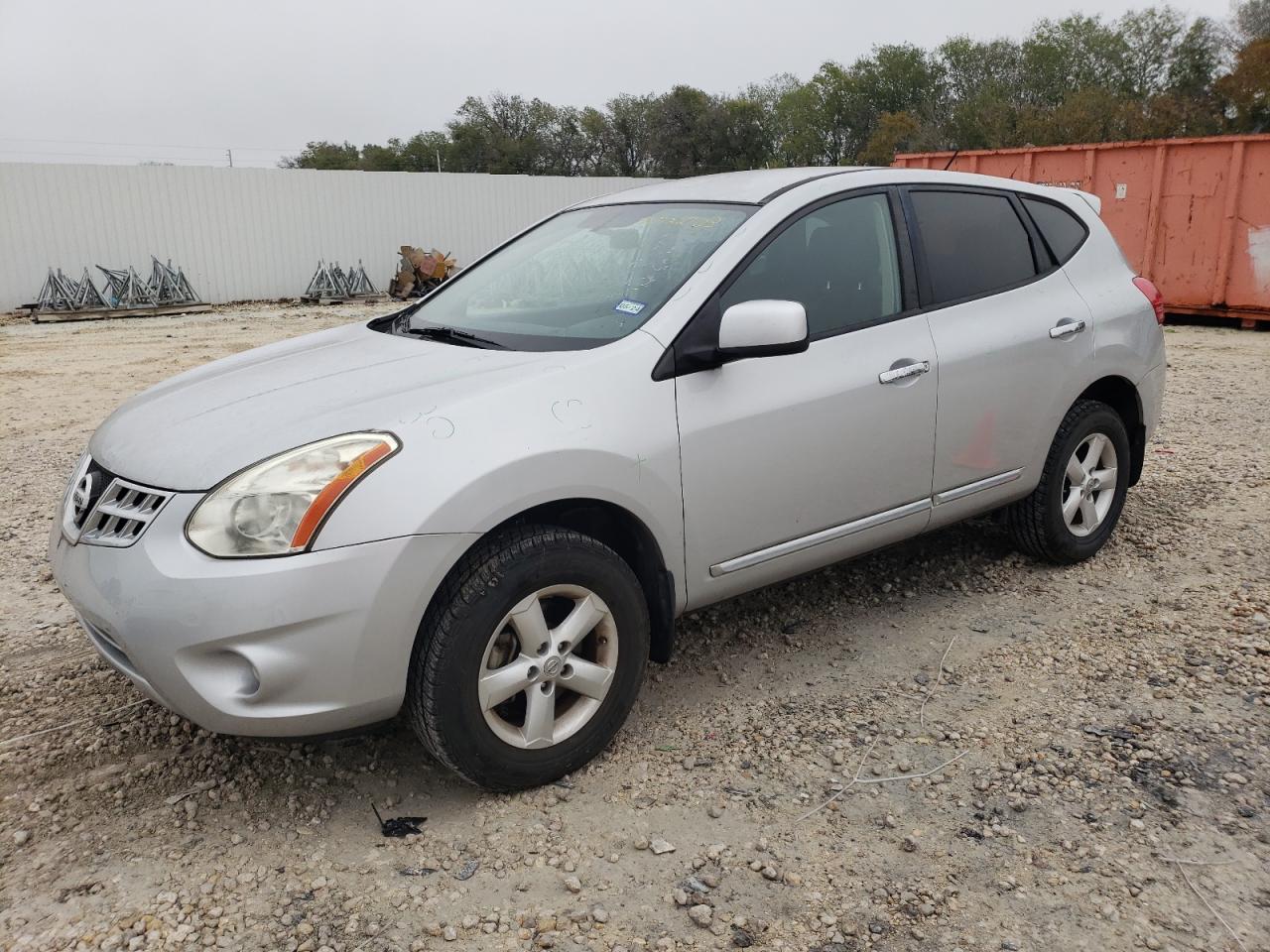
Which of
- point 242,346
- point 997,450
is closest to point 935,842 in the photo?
point 997,450

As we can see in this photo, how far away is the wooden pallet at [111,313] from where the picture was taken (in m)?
16.8

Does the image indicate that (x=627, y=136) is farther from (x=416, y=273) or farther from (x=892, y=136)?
(x=416, y=273)

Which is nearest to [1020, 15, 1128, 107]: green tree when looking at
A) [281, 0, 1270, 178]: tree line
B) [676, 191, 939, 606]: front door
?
[281, 0, 1270, 178]: tree line

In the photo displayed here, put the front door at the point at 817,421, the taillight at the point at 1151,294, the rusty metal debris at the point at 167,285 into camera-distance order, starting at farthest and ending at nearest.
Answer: the rusty metal debris at the point at 167,285, the taillight at the point at 1151,294, the front door at the point at 817,421

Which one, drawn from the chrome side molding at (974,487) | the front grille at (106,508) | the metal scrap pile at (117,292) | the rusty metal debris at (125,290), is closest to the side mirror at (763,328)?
the chrome side molding at (974,487)

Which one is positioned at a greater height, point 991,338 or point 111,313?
point 991,338

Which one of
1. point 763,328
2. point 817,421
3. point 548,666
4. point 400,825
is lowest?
point 400,825

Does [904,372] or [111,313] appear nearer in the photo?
[904,372]

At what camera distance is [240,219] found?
64.8 ft

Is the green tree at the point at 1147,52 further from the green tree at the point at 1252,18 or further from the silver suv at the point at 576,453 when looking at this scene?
the silver suv at the point at 576,453

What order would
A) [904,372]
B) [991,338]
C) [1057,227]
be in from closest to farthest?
[904,372] → [991,338] → [1057,227]

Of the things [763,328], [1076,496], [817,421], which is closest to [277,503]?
[763,328]

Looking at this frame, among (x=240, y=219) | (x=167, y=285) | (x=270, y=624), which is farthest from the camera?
(x=240, y=219)

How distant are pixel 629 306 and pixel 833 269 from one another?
0.78m
